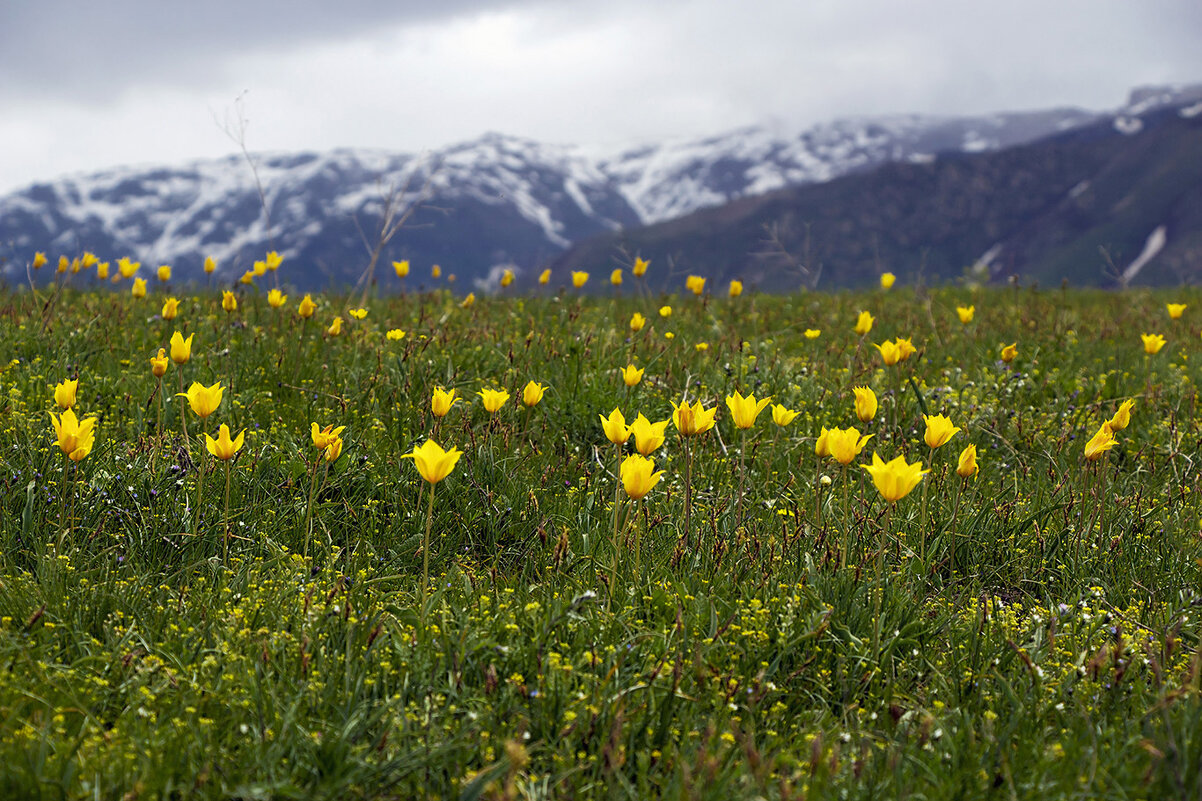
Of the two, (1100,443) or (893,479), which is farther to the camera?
(1100,443)

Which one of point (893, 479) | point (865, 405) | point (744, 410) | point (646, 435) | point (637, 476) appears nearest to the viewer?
point (893, 479)

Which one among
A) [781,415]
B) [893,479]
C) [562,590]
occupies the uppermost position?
[893,479]

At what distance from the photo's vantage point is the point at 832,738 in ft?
8.52

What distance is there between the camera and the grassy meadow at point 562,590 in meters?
2.43

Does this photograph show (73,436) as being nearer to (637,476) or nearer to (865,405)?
(637,476)

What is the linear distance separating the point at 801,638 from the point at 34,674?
8.34 feet

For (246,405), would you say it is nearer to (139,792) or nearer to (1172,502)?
(139,792)

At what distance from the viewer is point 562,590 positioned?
134 inches

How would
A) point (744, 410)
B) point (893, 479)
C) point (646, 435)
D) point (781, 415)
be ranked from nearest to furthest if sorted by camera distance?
point (893, 479)
point (646, 435)
point (744, 410)
point (781, 415)

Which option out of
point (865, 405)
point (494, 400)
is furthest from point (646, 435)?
point (865, 405)

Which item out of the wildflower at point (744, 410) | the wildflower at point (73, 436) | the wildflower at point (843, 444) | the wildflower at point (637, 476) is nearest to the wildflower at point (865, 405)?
the wildflower at point (744, 410)

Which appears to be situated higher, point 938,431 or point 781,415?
point 938,431

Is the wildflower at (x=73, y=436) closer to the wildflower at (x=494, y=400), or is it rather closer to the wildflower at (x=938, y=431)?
the wildflower at (x=494, y=400)

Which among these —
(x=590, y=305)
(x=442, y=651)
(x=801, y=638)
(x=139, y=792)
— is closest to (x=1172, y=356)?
(x=590, y=305)
